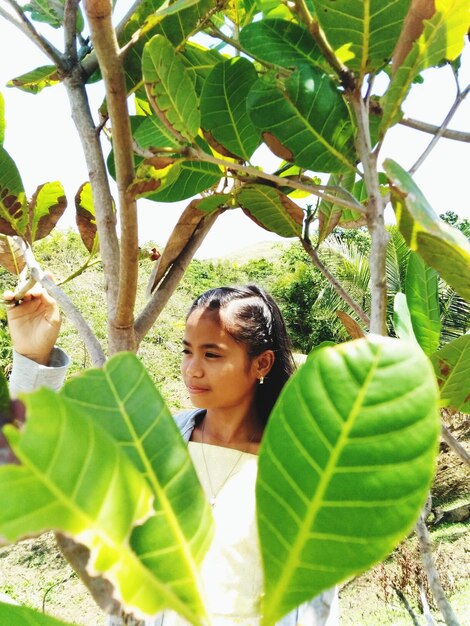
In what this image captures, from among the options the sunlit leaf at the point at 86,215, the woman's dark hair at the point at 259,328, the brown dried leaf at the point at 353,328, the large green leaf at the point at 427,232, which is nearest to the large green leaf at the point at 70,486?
the large green leaf at the point at 427,232

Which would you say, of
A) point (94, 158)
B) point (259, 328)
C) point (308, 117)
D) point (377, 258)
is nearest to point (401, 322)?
point (377, 258)

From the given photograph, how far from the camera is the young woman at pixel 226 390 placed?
2.13 ft

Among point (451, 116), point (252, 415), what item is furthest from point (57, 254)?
point (451, 116)

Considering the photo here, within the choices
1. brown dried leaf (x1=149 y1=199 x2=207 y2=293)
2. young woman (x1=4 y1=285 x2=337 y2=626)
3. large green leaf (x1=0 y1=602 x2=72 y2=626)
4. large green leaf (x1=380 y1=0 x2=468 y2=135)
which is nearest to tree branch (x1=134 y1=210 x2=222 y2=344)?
brown dried leaf (x1=149 y1=199 x2=207 y2=293)

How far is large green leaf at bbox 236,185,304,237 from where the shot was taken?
536 mm

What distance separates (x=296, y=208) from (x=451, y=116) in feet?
0.60

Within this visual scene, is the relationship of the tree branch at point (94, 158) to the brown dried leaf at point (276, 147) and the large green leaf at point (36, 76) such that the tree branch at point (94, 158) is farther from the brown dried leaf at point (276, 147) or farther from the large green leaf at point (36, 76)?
the brown dried leaf at point (276, 147)

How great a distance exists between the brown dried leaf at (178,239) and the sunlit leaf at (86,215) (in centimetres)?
14

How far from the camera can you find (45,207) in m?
0.68

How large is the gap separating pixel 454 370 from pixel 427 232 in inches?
6.6

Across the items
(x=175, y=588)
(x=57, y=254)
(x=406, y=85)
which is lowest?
(x=57, y=254)

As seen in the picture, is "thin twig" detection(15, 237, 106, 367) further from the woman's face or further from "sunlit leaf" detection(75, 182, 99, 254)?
the woman's face

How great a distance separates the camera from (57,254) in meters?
8.47

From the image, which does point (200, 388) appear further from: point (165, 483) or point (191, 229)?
point (165, 483)
